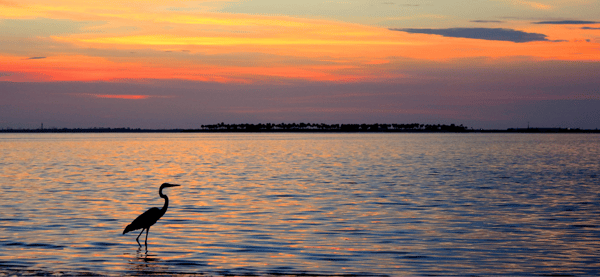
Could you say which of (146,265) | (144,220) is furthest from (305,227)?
(146,265)

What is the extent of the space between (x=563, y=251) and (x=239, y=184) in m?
26.6

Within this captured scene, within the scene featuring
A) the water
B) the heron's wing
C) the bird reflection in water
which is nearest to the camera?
the bird reflection in water

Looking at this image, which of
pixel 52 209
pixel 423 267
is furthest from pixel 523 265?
pixel 52 209

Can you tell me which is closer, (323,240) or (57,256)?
(57,256)

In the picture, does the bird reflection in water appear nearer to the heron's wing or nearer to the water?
the water

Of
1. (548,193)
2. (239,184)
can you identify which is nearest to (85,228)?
(239,184)

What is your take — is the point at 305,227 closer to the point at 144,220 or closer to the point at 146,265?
the point at 144,220

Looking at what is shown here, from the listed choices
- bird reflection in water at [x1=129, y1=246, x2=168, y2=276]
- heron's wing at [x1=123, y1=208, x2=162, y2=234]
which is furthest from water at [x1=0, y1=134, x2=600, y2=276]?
heron's wing at [x1=123, y1=208, x2=162, y2=234]

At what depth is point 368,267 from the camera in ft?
57.8

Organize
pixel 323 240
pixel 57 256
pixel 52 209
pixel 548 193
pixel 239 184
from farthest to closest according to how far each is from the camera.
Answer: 1. pixel 239 184
2. pixel 548 193
3. pixel 52 209
4. pixel 323 240
5. pixel 57 256

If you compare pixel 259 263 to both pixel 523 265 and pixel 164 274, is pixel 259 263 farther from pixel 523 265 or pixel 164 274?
pixel 523 265

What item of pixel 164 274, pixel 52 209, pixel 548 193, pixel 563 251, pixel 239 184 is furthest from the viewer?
pixel 239 184

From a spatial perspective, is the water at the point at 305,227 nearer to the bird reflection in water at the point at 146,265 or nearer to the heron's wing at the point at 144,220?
the bird reflection in water at the point at 146,265

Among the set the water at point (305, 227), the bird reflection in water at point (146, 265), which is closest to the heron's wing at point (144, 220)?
the water at point (305, 227)
